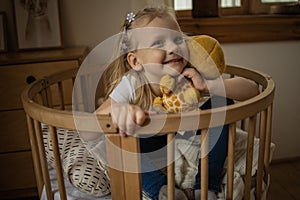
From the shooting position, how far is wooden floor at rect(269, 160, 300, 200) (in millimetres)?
1767

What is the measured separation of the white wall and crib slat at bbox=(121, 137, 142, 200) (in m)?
1.22

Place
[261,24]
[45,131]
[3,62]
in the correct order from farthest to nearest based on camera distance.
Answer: [261,24] → [3,62] → [45,131]

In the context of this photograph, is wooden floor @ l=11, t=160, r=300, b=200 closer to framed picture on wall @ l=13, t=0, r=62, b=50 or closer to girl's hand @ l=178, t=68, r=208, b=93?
framed picture on wall @ l=13, t=0, r=62, b=50

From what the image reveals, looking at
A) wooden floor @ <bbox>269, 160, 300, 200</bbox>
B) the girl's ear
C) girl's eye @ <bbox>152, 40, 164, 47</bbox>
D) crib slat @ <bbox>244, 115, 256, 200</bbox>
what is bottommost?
wooden floor @ <bbox>269, 160, 300, 200</bbox>

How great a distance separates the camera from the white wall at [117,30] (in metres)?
1.84

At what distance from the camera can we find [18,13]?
5.73 ft

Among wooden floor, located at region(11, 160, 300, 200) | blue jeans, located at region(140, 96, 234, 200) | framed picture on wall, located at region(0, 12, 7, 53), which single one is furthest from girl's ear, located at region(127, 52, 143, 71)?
wooden floor, located at region(11, 160, 300, 200)

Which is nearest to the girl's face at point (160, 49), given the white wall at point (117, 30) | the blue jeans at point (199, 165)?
the blue jeans at point (199, 165)

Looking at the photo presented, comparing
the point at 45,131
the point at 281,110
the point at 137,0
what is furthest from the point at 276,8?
the point at 45,131

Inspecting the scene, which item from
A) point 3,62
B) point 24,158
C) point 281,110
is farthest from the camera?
point 281,110

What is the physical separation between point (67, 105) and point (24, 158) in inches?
13.1

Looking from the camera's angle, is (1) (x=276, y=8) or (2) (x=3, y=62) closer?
(2) (x=3, y=62)

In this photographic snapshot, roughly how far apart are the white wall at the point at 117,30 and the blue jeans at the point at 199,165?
98 centimetres

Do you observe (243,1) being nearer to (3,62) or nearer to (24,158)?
(3,62)
